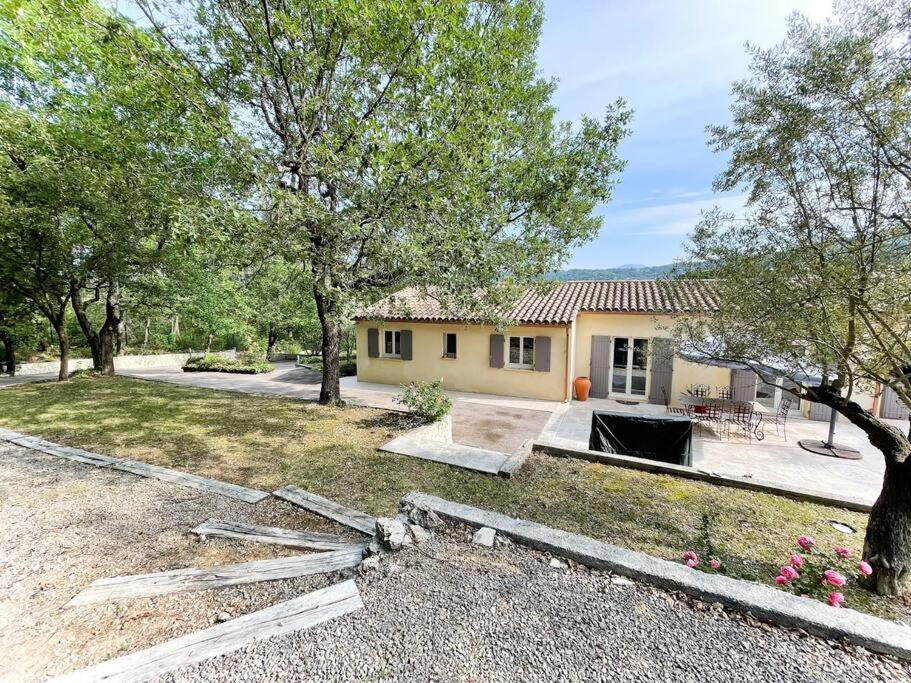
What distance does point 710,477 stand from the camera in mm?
5102

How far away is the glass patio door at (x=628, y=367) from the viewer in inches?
495

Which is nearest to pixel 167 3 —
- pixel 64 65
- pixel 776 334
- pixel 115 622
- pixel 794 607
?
pixel 64 65

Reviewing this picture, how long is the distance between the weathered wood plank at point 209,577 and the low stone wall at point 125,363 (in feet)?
63.3

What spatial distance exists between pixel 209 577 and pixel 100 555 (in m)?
1.24

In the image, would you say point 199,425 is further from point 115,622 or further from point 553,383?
point 553,383

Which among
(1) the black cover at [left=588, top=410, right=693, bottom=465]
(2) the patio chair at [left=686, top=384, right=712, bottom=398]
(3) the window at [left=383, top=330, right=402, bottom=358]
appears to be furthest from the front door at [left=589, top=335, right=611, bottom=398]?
(3) the window at [left=383, top=330, right=402, bottom=358]

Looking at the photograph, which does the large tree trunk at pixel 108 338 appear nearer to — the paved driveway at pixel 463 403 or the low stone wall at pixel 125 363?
the paved driveway at pixel 463 403

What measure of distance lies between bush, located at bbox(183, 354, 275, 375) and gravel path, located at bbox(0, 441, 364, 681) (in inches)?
533

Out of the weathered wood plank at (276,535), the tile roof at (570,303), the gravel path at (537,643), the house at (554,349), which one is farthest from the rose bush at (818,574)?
the house at (554,349)

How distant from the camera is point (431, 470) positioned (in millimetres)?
5336

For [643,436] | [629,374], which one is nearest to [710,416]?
[643,436]

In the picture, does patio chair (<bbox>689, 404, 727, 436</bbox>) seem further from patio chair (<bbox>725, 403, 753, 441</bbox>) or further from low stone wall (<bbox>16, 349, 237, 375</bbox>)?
low stone wall (<bbox>16, 349, 237, 375</bbox>)

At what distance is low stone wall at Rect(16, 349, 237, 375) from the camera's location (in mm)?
16453

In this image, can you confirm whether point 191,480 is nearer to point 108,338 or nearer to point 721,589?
point 721,589
